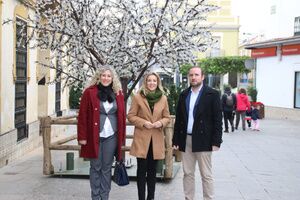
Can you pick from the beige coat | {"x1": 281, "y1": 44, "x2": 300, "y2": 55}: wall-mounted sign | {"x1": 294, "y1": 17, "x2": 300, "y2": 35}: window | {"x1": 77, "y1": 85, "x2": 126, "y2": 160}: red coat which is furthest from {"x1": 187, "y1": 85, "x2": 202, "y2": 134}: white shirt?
{"x1": 294, "y1": 17, "x2": 300, "y2": 35}: window

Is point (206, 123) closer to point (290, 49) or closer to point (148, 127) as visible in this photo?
point (148, 127)

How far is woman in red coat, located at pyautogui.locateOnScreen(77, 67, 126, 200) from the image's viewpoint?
18.3ft

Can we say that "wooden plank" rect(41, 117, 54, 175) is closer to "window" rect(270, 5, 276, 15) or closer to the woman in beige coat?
the woman in beige coat

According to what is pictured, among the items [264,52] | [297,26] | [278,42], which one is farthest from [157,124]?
[297,26]

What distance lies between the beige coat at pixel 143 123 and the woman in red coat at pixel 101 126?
0.20m

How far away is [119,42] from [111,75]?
1.98 metres

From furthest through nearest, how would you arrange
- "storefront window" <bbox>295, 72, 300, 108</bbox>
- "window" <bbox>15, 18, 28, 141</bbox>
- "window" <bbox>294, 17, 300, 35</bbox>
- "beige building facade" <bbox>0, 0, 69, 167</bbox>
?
1. "window" <bbox>294, 17, 300, 35</bbox>
2. "storefront window" <bbox>295, 72, 300, 108</bbox>
3. "window" <bbox>15, 18, 28, 141</bbox>
4. "beige building facade" <bbox>0, 0, 69, 167</bbox>

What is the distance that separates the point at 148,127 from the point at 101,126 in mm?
597

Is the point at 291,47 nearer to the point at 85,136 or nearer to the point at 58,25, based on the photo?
the point at 58,25

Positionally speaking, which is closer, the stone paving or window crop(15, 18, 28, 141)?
the stone paving

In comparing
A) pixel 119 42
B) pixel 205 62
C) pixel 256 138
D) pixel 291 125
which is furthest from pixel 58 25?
pixel 205 62

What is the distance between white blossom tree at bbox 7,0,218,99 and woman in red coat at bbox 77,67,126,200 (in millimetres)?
2022

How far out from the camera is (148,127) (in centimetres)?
578

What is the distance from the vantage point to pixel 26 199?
6.25 m
